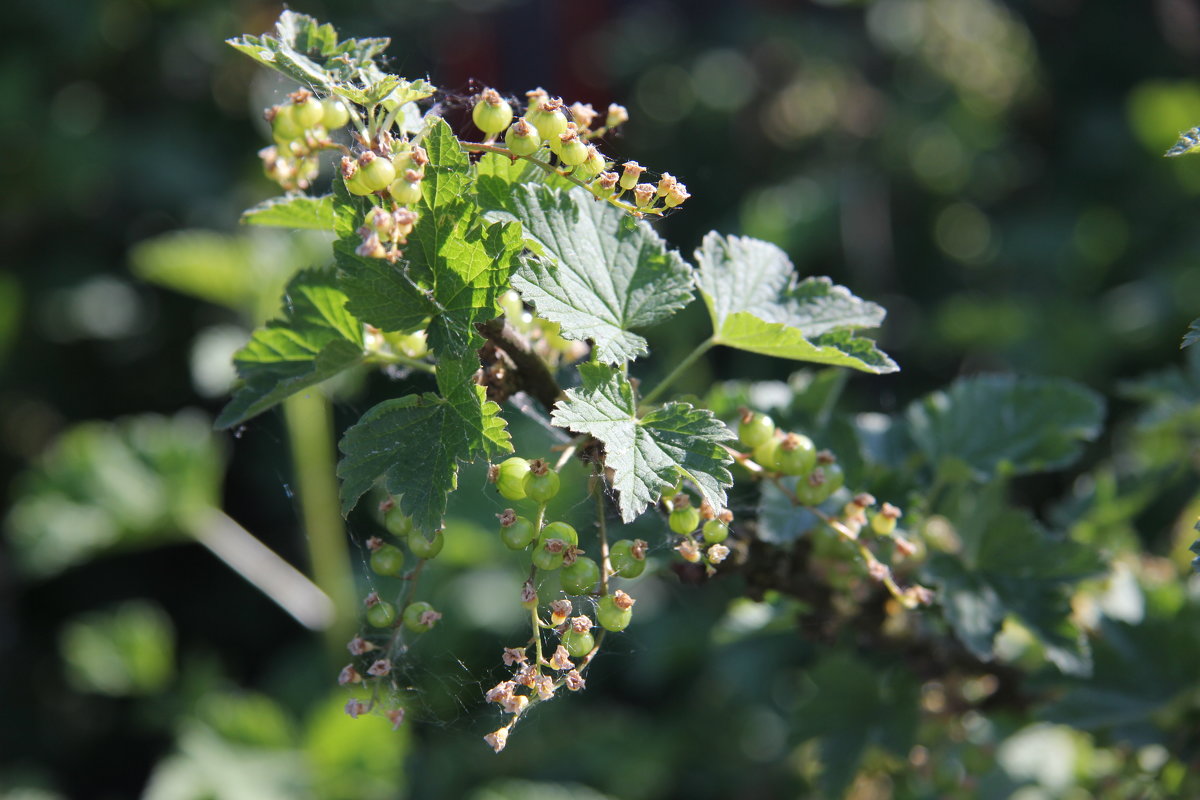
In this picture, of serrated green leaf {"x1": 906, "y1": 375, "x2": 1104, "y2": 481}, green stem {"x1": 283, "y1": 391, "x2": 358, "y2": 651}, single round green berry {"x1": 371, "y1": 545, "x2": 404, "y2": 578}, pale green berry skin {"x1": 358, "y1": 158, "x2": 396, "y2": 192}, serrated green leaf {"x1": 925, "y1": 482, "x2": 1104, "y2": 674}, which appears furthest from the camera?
green stem {"x1": 283, "y1": 391, "x2": 358, "y2": 651}

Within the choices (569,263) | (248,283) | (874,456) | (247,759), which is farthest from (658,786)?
(569,263)

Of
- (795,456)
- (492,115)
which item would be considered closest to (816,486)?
(795,456)

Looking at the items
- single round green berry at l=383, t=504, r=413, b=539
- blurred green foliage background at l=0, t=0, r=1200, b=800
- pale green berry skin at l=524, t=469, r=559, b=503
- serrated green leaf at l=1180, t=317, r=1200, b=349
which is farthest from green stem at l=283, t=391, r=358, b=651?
serrated green leaf at l=1180, t=317, r=1200, b=349

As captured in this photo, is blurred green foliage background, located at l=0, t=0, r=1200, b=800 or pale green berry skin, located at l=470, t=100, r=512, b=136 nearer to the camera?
pale green berry skin, located at l=470, t=100, r=512, b=136

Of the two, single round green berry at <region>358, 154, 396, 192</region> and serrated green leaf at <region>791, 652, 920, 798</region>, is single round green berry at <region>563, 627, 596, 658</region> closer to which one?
single round green berry at <region>358, 154, 396, 192</region>

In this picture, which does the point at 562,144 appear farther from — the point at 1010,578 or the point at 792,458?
the point at 1010,578
